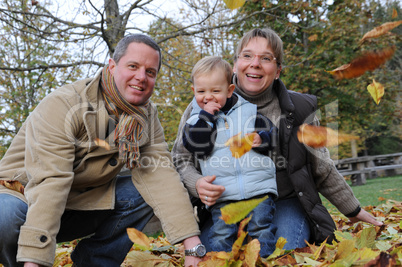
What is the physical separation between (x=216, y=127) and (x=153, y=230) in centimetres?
256

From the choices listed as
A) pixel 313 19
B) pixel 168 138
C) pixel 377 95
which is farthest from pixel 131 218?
pixel 313 19

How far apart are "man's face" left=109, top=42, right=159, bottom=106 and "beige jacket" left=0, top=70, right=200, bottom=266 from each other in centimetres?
16

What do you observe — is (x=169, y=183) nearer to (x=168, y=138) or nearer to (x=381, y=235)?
(x=381, y=235)

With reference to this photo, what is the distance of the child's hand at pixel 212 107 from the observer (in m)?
2.38

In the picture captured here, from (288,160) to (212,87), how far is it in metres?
0.72

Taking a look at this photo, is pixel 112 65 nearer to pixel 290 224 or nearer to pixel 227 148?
pixel 227 148

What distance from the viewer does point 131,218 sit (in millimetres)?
2453

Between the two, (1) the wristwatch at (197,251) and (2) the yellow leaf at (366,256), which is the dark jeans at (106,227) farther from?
(2) the yellow leaf at (366,256)

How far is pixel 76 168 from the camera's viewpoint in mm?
2207

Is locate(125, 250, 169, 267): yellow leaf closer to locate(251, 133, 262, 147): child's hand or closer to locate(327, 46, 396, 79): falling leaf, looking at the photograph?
locate(251, 133, 262, 147): child's hand

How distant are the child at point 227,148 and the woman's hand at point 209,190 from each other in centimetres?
7

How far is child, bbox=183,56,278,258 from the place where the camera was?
2268 mm

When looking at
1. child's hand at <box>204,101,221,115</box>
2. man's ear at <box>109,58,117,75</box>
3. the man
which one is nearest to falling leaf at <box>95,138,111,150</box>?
the man


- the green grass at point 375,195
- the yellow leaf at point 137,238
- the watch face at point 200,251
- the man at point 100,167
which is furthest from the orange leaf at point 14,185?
the green grass at point 375,195
